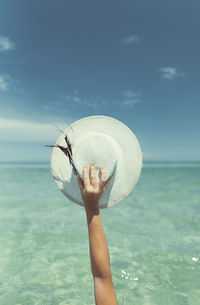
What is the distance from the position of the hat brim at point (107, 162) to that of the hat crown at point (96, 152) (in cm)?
5

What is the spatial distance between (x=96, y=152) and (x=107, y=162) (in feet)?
0.42

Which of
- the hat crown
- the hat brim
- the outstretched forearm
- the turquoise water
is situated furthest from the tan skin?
the turquoise water

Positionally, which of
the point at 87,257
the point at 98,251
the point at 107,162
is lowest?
the point at 87,257

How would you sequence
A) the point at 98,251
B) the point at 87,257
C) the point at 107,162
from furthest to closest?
the point at 87,257 < the point at 107,162 < the point at 98,251

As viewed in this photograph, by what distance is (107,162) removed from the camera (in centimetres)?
185

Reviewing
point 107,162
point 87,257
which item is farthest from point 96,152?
point 87,257

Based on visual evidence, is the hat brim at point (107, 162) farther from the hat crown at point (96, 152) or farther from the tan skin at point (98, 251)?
the tan skin at point (98, 251)

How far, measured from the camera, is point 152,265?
13.6ft

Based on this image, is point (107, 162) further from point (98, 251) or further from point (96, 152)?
point (98, 251)

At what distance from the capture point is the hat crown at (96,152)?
1806 mm

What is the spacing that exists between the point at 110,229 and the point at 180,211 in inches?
133

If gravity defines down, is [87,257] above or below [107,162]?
below

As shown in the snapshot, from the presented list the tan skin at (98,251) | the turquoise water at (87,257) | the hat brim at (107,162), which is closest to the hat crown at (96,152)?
the hat brim at (107,162)

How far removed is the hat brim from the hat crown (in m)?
0.05
